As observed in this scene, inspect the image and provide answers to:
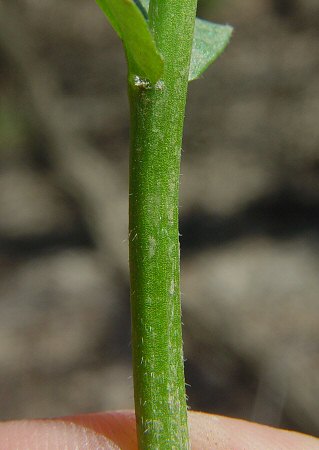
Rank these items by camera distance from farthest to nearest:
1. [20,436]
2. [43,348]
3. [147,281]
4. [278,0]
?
[43,348] < [278,0] < [20,436] < [147,281]

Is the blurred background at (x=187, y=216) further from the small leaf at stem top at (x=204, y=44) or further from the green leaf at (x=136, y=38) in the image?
the green leaf at (x=136, y=38)

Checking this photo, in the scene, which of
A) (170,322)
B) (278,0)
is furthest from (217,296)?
(170,322)

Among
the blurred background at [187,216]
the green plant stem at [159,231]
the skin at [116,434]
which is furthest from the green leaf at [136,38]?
the blurred background at [187,216]

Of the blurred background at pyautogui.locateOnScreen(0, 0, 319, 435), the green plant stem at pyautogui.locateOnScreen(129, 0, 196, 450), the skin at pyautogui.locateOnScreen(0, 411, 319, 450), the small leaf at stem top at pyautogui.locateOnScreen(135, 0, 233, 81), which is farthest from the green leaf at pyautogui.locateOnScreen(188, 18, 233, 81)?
the blurred background at pyautogui.locateOnScreen(0, 0, 319, 435)

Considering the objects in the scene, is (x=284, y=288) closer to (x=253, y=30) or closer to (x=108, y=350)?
(x=108, y=350)

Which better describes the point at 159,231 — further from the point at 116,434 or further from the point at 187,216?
the point at 187,216

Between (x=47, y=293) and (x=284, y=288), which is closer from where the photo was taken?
(x=284, y=288)

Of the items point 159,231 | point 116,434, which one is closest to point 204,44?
point 159,231
